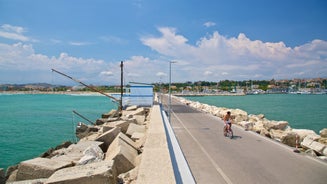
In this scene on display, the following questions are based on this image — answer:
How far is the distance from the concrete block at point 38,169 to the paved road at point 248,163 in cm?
437

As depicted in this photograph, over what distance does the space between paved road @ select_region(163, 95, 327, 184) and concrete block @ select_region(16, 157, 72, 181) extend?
14.3 feet

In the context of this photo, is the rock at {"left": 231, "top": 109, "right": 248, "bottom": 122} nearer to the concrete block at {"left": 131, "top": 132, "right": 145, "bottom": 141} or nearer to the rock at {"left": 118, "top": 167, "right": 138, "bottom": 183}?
the concrete block at {"left": 131, "top": 132, "right": 145, "bottom": 141}

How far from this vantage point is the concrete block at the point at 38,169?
724cm

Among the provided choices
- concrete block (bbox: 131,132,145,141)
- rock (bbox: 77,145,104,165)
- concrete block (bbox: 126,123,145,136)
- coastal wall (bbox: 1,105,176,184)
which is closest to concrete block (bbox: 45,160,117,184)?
coastal wall (bbox: 1,105,176,184)

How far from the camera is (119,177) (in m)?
6.82

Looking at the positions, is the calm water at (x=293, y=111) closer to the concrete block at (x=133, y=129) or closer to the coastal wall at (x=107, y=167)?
the concrete block at (x=133, y=129)

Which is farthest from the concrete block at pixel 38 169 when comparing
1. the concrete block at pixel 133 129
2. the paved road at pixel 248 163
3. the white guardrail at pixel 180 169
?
the concrete block at pixel 133 129

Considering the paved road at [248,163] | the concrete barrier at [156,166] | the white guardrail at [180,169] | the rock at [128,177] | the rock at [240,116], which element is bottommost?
the rock at [240,116]

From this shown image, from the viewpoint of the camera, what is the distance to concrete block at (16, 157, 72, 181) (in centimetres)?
724

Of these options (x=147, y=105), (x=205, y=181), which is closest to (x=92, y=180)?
(x=205, y=181)

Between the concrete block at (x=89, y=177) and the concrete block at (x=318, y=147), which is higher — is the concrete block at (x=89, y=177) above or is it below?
above

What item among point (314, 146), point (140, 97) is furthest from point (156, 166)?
point (140, 97)

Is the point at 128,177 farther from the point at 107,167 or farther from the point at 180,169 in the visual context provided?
the point at 180,169

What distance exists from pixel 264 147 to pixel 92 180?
859 centimetres
